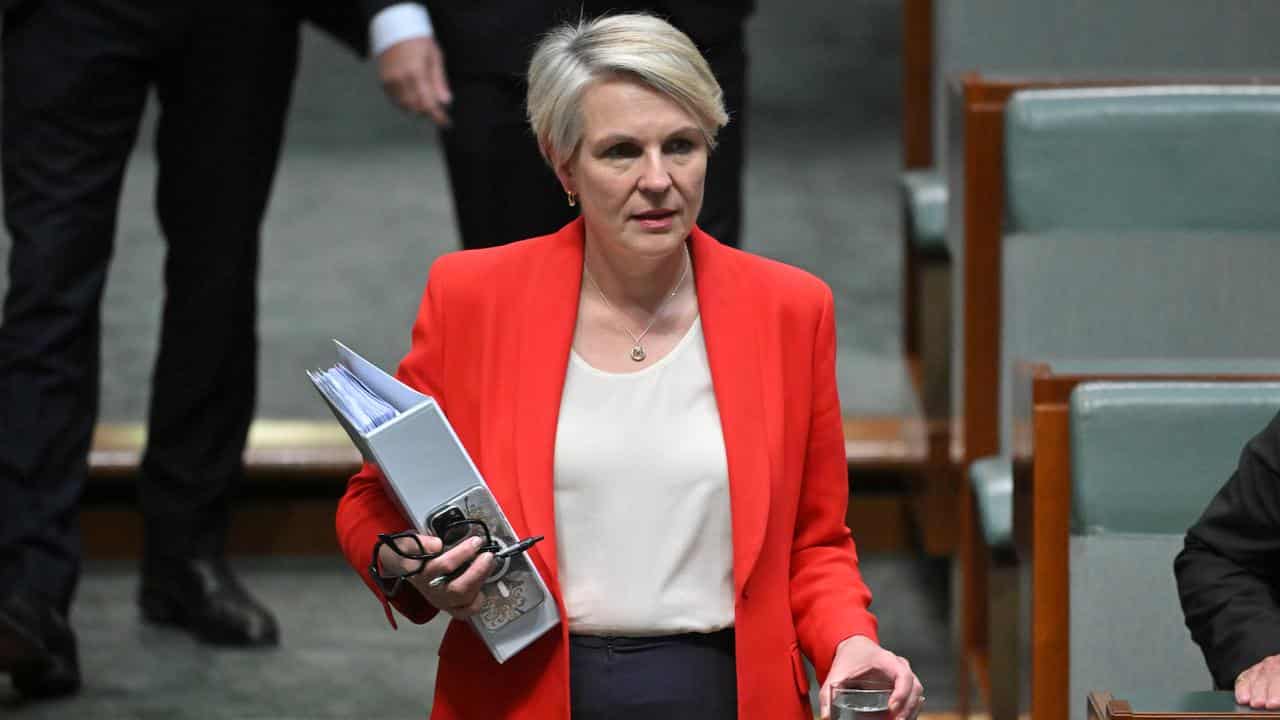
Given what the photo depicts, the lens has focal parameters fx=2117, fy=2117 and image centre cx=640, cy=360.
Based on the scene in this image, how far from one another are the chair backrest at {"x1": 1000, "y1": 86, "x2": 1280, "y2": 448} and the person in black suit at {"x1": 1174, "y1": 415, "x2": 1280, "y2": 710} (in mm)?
726

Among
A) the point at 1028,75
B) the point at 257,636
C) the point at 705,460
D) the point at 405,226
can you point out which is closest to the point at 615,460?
the point at 705,460

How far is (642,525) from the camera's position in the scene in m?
1.48

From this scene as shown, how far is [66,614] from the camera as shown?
2.38 meters

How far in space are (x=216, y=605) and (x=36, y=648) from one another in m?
0.32

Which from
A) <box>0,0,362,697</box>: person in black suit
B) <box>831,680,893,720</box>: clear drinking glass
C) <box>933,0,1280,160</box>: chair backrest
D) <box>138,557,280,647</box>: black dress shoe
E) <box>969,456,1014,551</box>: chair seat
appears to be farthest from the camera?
<box>933,0,1280,160</box>: chair backrest

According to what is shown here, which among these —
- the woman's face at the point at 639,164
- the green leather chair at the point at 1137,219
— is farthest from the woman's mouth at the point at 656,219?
the green leather chair at the point at 1137,219

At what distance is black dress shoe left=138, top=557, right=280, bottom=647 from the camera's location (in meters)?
2.56

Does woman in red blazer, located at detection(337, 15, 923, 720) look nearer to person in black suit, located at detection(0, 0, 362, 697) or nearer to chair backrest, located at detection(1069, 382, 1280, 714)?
chair backrest, located at detection(1069, 382, 1280, 714)

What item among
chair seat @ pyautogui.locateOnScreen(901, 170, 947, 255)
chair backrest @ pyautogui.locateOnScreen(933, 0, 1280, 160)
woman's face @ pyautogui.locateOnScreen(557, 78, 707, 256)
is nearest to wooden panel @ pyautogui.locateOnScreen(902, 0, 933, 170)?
chair seat @ pyautogui.locateOnScreen(901, 170, 947, 255)

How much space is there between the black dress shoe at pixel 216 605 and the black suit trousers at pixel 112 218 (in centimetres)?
4

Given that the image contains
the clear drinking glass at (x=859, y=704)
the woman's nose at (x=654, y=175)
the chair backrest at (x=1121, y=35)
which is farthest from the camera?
the chair backrest at (x=1121, y=35)

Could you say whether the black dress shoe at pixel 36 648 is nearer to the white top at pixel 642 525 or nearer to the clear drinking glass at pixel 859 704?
the white top at pixel 642 525

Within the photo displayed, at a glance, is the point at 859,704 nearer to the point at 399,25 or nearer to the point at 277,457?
the point at 399,25

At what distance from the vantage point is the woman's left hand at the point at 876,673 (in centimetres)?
138
